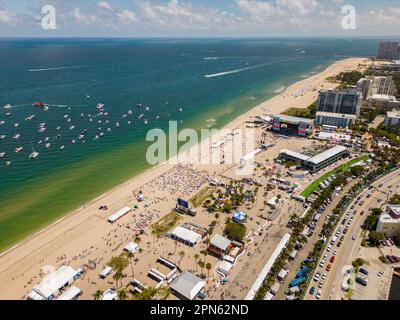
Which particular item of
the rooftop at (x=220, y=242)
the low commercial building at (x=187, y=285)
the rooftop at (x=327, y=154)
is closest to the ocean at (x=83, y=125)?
the low commercial building at (x=187, y=285)

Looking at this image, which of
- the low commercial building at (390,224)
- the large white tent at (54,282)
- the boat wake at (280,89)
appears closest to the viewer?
the large white tent at (54,282)

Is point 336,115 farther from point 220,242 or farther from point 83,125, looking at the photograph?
point 83,125

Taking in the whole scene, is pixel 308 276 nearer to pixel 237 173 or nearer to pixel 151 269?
pixel 151 269

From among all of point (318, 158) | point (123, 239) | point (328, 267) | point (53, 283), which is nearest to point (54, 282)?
point (53, 283)

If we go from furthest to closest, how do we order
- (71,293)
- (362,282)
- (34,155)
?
(34,155) < (362,282) < (71,293)

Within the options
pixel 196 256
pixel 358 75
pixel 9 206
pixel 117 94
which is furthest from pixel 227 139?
pixel 358 75

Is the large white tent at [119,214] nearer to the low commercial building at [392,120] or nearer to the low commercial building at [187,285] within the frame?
the low commercial building at [187,285]
